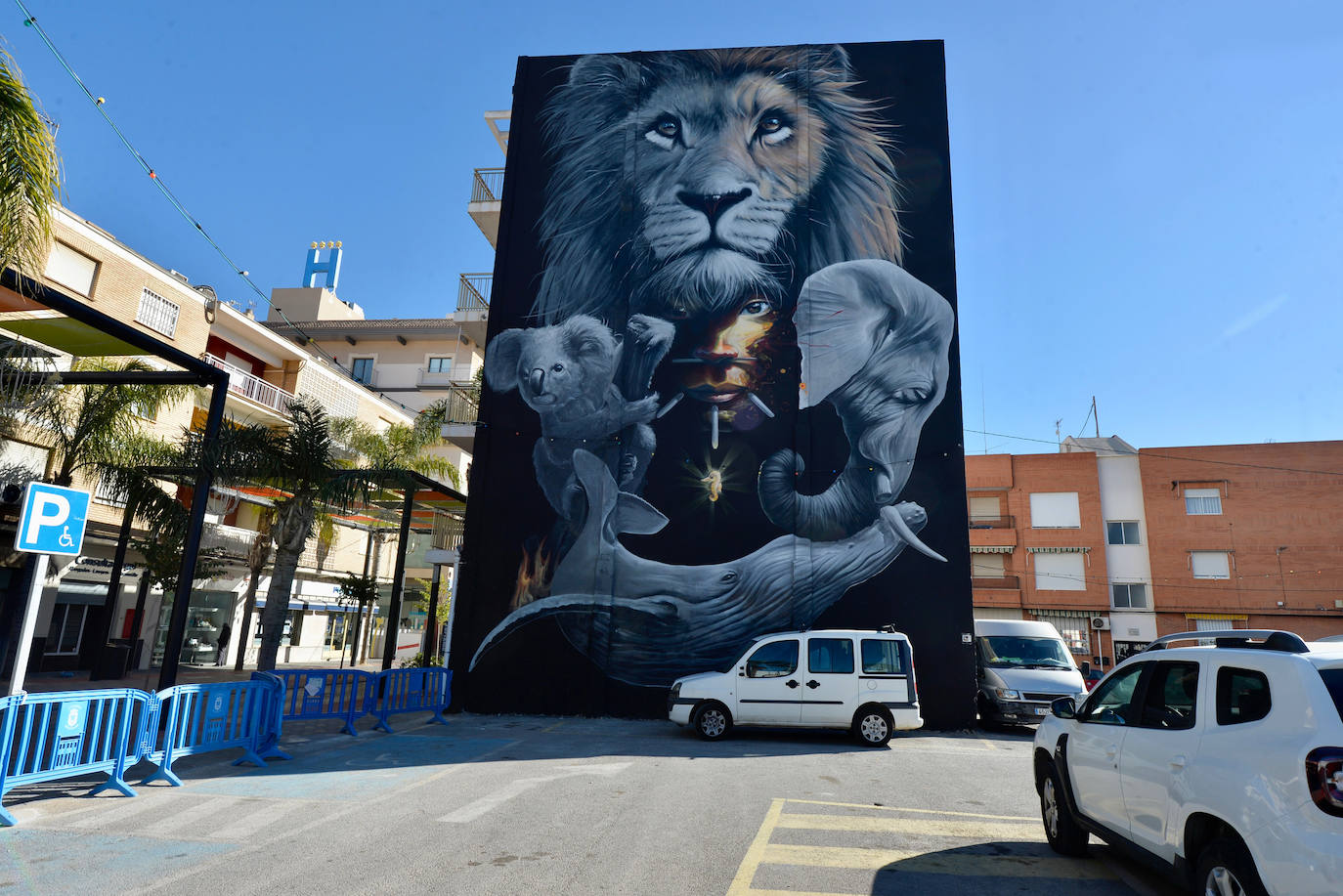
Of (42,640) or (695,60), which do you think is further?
(42,640)

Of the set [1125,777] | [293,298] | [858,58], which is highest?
[293,298]

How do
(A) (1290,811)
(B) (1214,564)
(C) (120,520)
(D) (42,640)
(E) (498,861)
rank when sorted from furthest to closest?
(B) (1214,564), (C) (120,520), (D) (42,640), (E) (498,861), (A) (1290,811)

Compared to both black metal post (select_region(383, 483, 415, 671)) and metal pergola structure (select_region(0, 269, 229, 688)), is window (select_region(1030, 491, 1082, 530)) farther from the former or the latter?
metal pergola structure (select_region(0, 269, 229, 688))

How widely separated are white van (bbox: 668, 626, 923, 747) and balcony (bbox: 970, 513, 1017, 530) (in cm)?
2776

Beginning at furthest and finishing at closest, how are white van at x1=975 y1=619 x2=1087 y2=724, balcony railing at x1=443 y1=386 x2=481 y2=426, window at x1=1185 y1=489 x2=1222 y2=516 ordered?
window at x1=1185 y1=489 x2=1222 y2=516
balcony railing at x1=443 y1=386 x2=481 y2=426
white van at x1=975 y1=619 x2=1087 y2=724

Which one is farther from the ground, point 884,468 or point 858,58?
point 858,58

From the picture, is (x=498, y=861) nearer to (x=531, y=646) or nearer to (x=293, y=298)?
(x=531, y=646)

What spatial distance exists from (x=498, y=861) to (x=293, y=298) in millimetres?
51188

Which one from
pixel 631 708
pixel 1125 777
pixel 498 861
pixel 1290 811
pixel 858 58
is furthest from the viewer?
pixel 858 58

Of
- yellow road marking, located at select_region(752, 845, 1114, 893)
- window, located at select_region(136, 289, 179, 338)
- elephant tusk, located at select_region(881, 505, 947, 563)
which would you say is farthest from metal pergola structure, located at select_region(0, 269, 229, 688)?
window, located at select_region(136, 289, 179, 338)

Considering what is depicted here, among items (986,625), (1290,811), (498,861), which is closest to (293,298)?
(986,625)

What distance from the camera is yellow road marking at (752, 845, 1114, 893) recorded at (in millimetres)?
6070

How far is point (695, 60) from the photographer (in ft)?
67.3

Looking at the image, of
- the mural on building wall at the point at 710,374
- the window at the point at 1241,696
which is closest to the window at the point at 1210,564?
the mural on building wall at the point at 710,374
